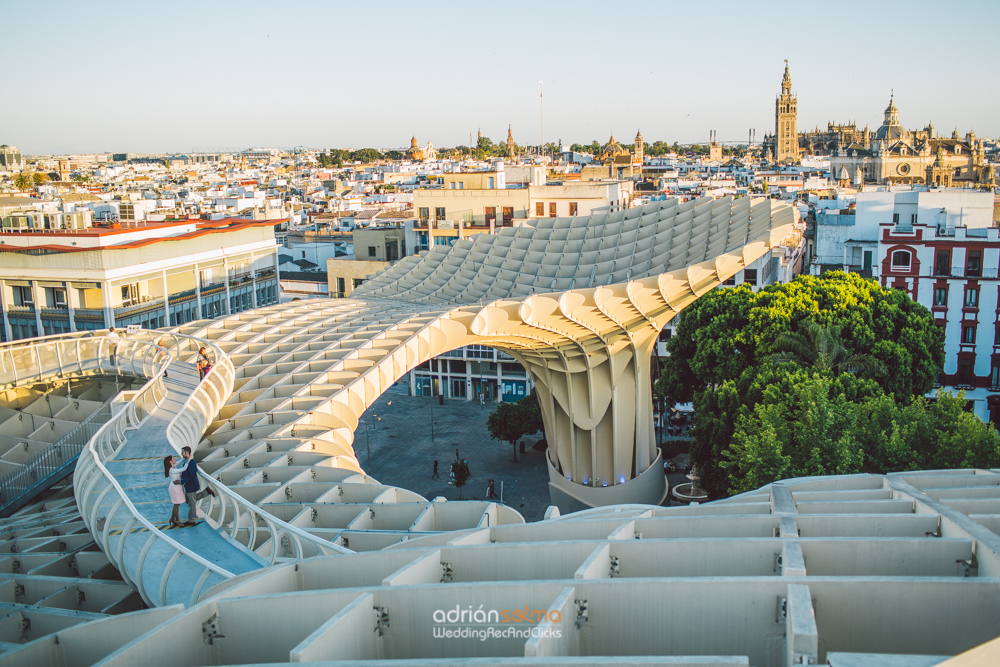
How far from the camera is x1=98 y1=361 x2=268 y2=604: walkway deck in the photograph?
10.6m

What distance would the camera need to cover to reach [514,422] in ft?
142

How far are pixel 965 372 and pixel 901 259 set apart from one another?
5838 millimetres

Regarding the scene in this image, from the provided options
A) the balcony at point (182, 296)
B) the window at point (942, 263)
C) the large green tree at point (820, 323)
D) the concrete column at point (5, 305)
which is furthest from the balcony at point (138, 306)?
the window at point (942, 263)

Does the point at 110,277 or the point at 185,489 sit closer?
the point at 185,489

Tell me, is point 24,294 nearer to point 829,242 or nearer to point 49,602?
point 49,602

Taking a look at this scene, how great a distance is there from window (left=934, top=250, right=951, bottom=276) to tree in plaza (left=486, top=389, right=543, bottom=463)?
19602mm

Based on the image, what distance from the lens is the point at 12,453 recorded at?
22984 millimetres

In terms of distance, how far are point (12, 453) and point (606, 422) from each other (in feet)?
70.6

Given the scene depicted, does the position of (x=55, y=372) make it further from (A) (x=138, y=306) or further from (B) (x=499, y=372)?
(B) (x=499, y=372)

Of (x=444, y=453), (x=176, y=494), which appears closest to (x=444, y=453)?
(x=444, y=453)

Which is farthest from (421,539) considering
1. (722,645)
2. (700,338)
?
(700,338)

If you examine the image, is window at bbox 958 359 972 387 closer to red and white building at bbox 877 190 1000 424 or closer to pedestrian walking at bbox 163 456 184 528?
red and white building at bbox 877 190 1000 424

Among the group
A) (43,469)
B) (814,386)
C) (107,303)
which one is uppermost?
(107,303)

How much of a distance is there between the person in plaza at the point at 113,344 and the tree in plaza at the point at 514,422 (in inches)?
927
